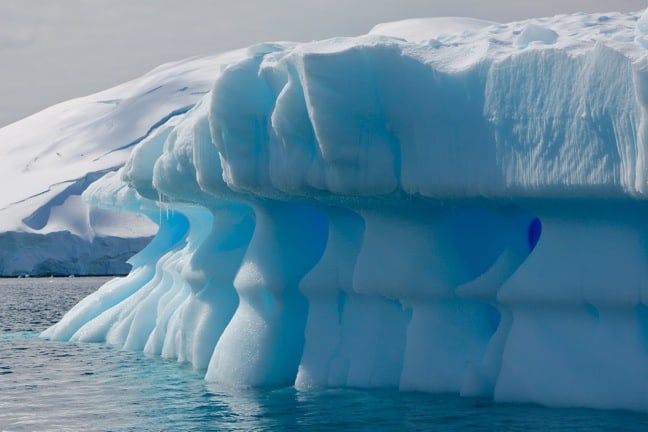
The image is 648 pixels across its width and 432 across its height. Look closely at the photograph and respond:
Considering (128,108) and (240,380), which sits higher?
(128,108)

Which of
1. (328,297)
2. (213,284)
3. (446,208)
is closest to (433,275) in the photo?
(446,208)

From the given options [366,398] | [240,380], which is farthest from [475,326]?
[240,380]

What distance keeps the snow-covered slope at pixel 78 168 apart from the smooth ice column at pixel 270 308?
32843 millimetres

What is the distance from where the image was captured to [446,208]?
30.3 ft

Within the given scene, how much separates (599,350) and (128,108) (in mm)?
46735

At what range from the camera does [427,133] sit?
8508mm

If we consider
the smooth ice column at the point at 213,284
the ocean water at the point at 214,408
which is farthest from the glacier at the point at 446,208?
the smooth ice column at the point at 213,284

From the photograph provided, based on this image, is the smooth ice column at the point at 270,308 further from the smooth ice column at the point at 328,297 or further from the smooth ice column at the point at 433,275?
the smooth ice column at the point at 433,275

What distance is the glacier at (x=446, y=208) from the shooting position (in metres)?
7.70

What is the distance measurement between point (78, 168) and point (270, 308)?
38.5 m

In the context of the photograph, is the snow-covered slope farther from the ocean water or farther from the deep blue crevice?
the deep blue crevice

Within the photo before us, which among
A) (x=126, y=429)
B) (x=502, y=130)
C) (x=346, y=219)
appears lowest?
(x=126, y=429)

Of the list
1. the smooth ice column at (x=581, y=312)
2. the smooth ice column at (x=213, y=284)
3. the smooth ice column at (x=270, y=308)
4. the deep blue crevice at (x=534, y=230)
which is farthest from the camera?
the smooth ice column at (x=213, y=284)

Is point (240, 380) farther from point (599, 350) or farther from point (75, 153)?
point (75, 153)
